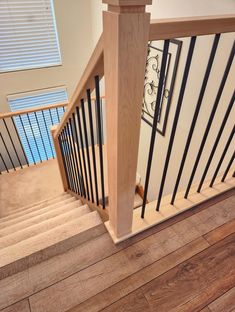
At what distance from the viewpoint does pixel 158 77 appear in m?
2.32

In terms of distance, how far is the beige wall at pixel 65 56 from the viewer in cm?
347

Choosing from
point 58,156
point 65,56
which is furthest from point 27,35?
point 58,156

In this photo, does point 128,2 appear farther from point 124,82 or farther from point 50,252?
point 50,252

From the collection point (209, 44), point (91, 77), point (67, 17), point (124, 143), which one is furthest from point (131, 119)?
point (67, 17)

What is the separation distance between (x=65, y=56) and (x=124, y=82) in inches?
144

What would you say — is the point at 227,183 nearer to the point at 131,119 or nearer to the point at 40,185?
the point at 131,119

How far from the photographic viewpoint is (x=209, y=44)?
1736 mm

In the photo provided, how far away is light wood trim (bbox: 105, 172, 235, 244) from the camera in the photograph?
125 cm

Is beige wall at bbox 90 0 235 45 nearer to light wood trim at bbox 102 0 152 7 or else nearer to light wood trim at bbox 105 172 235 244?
light wood trim at bbox 105 172 235 244

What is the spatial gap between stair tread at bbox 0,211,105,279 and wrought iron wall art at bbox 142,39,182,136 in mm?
1597

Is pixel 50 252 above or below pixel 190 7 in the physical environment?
below

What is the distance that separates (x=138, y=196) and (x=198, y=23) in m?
3.08

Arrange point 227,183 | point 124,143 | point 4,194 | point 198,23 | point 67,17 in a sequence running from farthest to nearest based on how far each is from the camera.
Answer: point 67,17 < point 4,194 < point 227,183 < point 124,143 < point 198,23

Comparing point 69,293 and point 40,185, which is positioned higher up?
point 69,293
